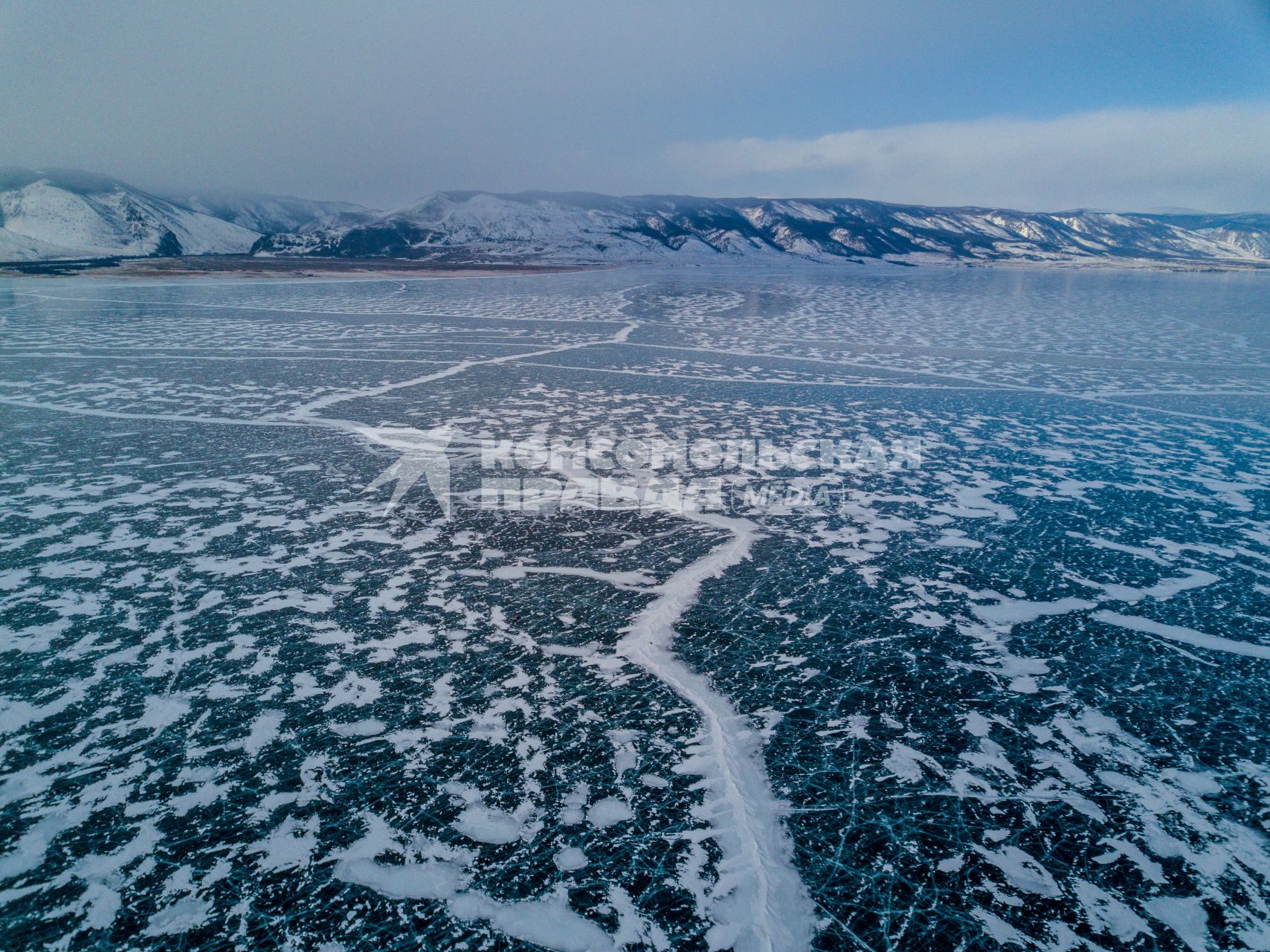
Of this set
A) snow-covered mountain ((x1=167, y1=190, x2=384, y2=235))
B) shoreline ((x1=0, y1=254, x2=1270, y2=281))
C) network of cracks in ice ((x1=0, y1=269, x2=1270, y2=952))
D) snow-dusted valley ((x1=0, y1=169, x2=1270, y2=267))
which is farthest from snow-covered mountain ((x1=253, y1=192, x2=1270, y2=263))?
network of cracks in ice ((x1=0, y1=269, x2=1270, y2=952))

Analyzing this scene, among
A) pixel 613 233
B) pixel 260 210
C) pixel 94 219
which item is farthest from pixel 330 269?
pixel 260 210

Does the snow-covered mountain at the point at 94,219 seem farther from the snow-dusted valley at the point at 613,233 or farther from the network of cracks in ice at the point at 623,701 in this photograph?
the network of cracks in ice at the point at 623,701

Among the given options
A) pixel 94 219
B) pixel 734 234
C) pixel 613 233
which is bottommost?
pixel 613 233

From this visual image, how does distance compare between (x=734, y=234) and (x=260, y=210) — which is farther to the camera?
(x=260, y=210)

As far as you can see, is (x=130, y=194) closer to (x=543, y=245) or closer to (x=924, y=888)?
(x=543, y=245)

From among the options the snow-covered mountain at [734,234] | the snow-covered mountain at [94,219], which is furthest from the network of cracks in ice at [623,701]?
the snow-covered mountain at [94,219]

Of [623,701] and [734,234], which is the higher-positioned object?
[734,234]

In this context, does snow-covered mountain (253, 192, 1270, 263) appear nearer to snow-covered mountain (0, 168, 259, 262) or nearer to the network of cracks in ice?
snow-covered mountain (0, 168, 259, 262)

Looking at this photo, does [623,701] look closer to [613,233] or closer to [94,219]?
[613,233]
